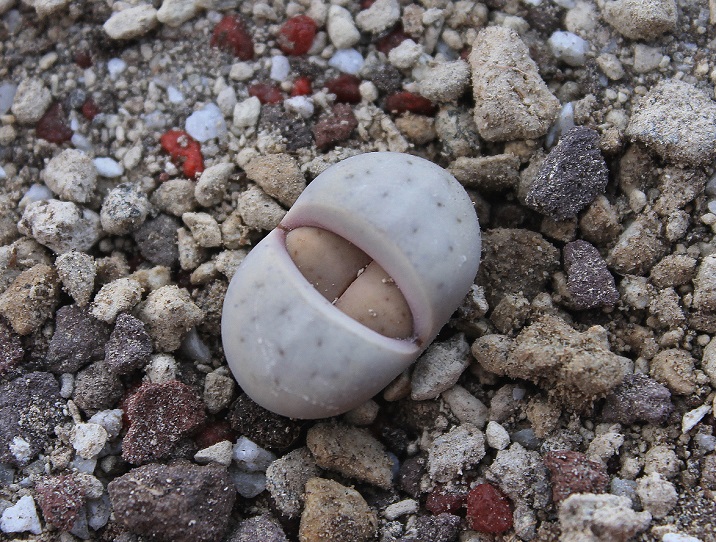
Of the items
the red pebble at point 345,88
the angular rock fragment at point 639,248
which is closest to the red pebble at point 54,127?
the red pebble at point 345,88

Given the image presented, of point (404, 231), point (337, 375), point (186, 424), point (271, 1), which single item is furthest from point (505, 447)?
point (271, 1)

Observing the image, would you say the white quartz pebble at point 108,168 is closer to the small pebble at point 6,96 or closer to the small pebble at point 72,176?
the small pebble at point 72,176

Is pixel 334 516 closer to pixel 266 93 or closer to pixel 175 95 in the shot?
pixel 266 93

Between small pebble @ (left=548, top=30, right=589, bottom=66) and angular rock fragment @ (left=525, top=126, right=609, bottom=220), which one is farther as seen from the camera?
small pebble @ (left=548, top=30, right=589, bottom=66)

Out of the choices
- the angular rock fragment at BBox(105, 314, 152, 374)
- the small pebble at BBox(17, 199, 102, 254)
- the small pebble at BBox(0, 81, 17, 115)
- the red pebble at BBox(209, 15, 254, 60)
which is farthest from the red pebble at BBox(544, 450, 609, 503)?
the small pebble at BBox(0, 81, 17, 115)

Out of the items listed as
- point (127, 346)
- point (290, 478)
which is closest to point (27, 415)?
point (127, 346)

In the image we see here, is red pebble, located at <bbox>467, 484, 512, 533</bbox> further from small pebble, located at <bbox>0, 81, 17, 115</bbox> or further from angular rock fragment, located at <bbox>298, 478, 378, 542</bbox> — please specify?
small pebble, located at <bbox>0, 81, 17, 115</bbox>
